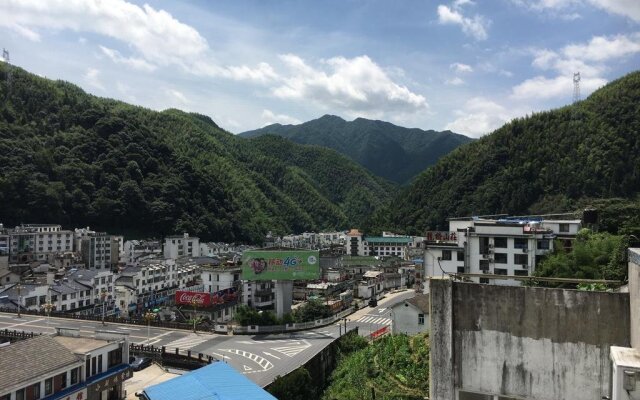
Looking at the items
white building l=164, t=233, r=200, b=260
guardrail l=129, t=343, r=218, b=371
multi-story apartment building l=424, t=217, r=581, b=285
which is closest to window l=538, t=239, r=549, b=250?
multi-story apartment building l=424, t=217, r=581, b=285

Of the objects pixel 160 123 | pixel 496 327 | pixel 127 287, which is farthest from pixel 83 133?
pixel 496 327

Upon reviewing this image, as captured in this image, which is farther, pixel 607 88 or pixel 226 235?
pixel 607 88

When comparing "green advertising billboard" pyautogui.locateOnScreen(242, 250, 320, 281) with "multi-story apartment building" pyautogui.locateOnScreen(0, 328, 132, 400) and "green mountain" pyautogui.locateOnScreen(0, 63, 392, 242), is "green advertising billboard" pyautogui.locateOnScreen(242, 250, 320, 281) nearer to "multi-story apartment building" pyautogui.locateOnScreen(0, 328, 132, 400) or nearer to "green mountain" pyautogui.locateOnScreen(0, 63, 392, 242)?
"multi-story apartment building" pyautogui.locateOnScreen(0, 328, 132, 400)

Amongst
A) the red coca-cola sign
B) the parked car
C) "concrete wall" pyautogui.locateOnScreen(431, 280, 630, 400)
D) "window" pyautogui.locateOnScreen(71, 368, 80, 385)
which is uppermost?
"concrete wall" pyautogui.locateOnScreen(431, 280, 630, 400)

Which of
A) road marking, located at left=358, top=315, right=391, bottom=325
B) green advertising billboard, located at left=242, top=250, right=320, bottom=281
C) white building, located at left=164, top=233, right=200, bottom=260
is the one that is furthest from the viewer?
white building, located at left=164, top=233, right=200, bottom=260

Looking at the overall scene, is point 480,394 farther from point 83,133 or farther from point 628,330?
point 83,133

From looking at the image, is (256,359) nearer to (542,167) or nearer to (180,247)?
(180,247)

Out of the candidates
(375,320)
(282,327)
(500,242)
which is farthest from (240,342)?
(500,242)
